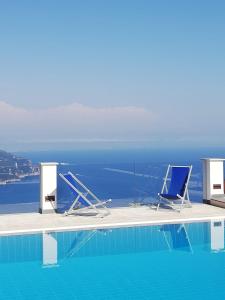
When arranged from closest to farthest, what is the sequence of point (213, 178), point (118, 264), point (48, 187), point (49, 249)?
1. point (118, 264)
2. point (49, 249)
3. point (48, 187)
4. point (213, 178)

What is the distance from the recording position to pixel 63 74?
43.5m

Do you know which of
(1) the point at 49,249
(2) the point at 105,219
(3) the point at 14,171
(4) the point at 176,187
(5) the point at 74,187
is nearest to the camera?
(1) the point at 49,249

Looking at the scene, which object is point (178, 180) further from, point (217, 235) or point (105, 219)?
point (217, 235)

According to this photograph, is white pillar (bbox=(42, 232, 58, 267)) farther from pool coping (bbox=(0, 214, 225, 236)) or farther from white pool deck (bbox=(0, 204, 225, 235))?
white pool deck (bbox=(0, 204, 225, 235))

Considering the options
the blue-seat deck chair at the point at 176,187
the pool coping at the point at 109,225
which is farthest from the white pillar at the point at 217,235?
the blue-seat deck chair at the point at 176,187

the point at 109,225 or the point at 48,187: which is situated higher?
the point at 48,187

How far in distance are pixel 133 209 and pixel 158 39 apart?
18504 mm

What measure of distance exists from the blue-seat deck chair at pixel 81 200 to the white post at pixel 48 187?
1.27 ft

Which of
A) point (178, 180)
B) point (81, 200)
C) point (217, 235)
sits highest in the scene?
point (178, 180)

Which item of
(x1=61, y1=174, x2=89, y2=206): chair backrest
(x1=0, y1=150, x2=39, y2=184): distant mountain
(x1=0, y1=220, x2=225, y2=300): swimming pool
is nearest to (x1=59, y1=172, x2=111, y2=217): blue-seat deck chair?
(x1=61, y1=174, x2=89, y2=206): chair backrest

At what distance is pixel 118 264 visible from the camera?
636cm

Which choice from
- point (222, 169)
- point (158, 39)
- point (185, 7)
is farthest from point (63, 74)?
point (222, 169)

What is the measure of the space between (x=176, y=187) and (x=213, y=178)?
1.25 meters

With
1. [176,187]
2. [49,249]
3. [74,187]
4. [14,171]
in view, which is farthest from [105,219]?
[14,171]
